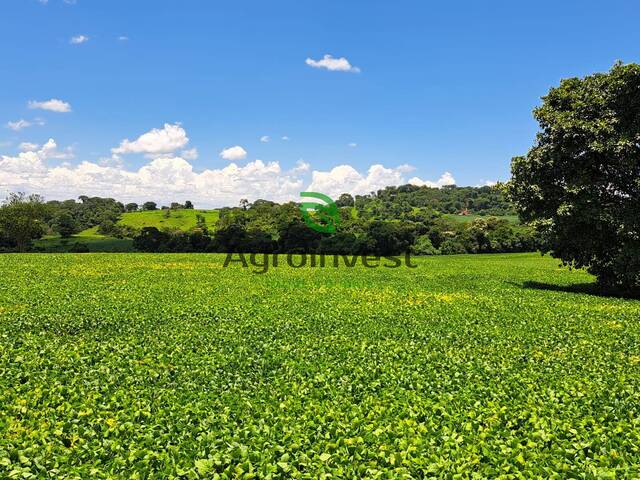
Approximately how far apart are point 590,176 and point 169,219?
134m

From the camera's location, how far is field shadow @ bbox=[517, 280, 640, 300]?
3176cm

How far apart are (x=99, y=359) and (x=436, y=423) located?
1122 centimetres

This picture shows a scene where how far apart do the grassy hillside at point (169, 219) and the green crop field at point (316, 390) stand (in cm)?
11066

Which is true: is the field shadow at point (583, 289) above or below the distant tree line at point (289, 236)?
below

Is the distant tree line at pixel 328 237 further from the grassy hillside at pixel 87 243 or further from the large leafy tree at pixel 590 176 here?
the large leafy tree at pixel 590 176

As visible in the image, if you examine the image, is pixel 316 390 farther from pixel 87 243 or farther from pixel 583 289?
pixel 87 243

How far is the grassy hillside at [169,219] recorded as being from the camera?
440 feet

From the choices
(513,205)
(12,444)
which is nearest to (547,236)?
(513,205)

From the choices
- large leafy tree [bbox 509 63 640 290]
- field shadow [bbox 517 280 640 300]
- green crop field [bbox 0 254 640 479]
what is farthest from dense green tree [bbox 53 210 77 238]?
large leafy tree [bbox 509 63 640 290]

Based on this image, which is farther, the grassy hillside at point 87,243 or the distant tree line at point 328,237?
the grassy hillside at point 87,243

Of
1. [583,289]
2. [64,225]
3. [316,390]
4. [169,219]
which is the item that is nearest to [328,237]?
[583,289]

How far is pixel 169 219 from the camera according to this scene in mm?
144000

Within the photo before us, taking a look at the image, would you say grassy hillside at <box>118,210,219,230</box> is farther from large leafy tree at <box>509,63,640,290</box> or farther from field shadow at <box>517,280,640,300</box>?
large leafy tree at <box>509,63,640,290</box>

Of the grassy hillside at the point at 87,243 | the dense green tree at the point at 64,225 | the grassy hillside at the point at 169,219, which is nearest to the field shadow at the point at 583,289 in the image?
the grassy hillside at the point at 87,243
